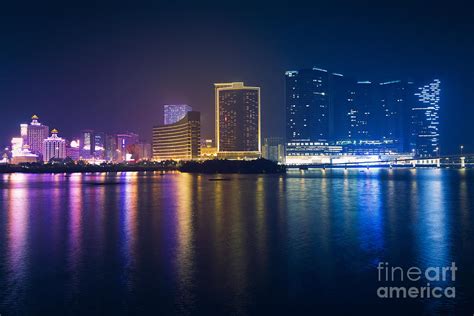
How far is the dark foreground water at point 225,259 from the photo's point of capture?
30.2ft

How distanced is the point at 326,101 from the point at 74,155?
110 metres

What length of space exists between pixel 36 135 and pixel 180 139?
7075 centimetres

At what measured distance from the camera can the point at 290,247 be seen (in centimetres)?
1480

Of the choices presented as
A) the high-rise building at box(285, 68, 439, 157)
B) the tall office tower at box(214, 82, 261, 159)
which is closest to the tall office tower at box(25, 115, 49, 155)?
the tall office tower at box(214, 82, 261, 159)

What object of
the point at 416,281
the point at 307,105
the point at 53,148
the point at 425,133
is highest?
the point at 307,105

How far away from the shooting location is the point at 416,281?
10.7 meters

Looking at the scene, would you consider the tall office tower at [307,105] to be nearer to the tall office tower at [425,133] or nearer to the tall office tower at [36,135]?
the tall office tower at [425,133]

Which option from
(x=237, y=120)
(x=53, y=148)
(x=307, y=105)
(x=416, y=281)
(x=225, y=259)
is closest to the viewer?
(x=416, y=281)

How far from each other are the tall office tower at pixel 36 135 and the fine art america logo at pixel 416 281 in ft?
632

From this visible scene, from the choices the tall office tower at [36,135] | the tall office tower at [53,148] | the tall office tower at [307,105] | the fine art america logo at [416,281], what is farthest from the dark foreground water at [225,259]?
the tall office tower at [36,135]

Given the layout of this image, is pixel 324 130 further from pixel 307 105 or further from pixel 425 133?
pixel 425 133

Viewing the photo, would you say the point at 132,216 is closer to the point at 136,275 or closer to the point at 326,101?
the point at 136,275

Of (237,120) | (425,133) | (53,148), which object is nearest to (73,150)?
(53,148)

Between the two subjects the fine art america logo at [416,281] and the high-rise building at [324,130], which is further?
the high-rise building at [324,130]
